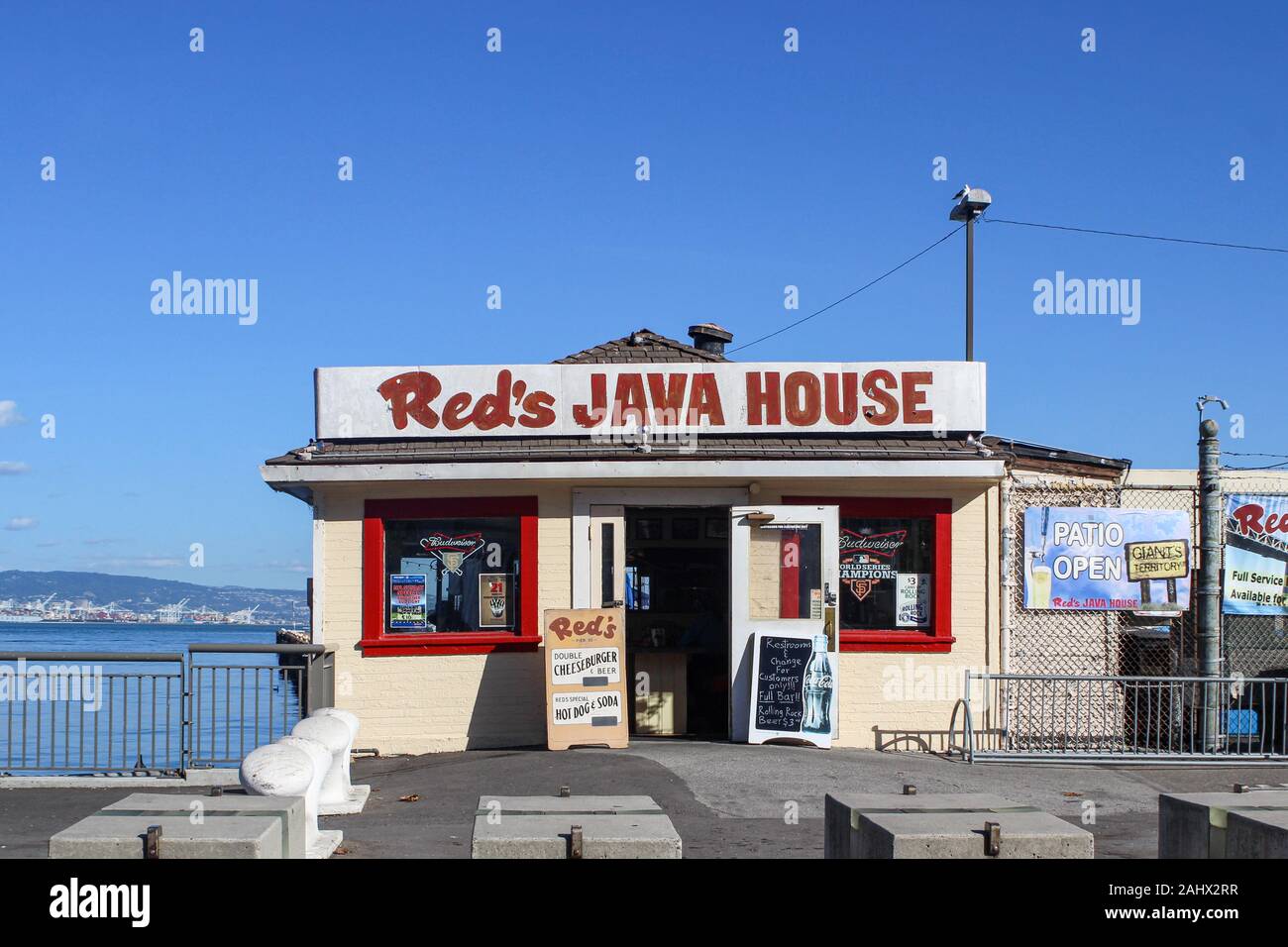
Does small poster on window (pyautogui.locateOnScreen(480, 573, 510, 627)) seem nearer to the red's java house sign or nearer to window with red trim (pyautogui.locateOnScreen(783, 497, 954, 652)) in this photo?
the red's java house sign

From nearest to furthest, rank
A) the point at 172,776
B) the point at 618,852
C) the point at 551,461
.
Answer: the point at 618,852
the point at 172,776
the point at 551,461

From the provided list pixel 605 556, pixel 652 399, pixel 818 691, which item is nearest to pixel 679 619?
pixel 605 556

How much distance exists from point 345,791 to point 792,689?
4.80m

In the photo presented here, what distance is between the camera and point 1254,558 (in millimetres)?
14398

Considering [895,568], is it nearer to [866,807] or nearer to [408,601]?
[408,601]

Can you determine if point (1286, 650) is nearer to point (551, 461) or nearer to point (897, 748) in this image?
point (897, 748)

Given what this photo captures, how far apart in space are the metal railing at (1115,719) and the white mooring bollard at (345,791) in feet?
19.1

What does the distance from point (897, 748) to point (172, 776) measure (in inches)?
287

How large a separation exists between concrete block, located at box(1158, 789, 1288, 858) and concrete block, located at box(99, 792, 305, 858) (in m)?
4.12

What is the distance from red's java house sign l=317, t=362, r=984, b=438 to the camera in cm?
1426

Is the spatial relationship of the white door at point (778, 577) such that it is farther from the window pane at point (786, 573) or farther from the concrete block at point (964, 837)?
the concrete block at point (964, 837)
